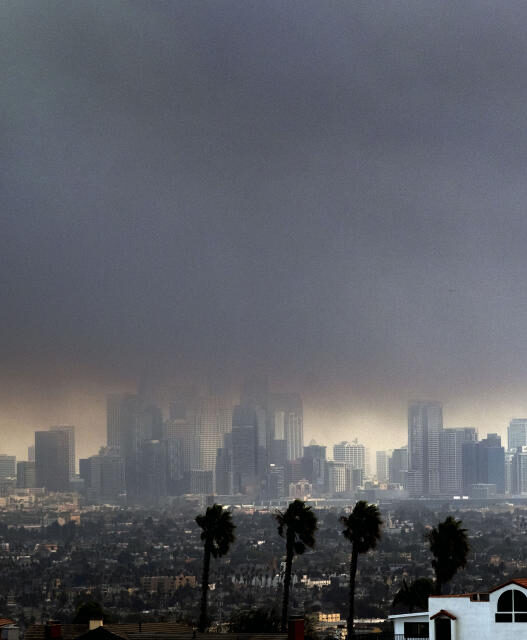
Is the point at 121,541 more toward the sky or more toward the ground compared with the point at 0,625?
more toward the ground

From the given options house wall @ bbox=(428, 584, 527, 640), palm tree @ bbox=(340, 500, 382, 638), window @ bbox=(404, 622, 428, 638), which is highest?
palm tree @ bbox=(340, 500, 382, 638)

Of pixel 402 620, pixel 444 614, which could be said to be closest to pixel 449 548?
pixel 402 620

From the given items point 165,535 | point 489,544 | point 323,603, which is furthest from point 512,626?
point 165,535

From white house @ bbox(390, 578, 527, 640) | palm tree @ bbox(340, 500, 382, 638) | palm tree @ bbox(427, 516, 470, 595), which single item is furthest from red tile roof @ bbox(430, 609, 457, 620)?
palm tree @ bbox(340, 500, 382, 638)

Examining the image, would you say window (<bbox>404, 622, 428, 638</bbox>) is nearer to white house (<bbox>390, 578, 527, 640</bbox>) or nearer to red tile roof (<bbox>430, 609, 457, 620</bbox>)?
white house (<bbox>390, 578, 527, 640</bbox>)

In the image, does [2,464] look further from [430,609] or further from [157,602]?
[430,609]

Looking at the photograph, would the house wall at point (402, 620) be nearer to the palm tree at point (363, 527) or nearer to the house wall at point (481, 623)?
the house wall at point (481, 623)

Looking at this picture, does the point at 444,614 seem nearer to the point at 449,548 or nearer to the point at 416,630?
the point at 416,630
